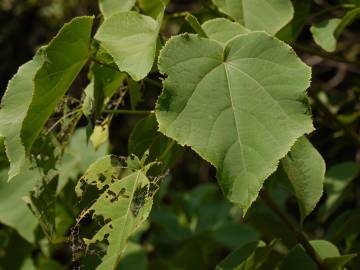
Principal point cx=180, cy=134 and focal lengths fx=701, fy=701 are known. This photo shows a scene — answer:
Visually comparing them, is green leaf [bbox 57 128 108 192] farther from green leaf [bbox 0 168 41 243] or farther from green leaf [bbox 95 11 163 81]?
green leaf [bbox 95 11 163 81]

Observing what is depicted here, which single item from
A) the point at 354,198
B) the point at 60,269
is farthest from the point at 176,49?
the point at 354,198

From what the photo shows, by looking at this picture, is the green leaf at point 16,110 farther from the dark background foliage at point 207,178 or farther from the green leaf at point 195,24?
the green leaf at point 195,24

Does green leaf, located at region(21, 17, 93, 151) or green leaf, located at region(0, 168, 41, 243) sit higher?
green leaf, located at region(21, 17, 93, 151)

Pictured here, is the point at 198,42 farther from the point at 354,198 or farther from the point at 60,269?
the point at 354,198

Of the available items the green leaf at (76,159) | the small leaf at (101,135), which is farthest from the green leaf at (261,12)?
the green leaf at (76,159)

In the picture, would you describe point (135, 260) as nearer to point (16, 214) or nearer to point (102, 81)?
point (16, 214)

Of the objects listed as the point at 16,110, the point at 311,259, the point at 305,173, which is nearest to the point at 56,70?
the point at 16,110

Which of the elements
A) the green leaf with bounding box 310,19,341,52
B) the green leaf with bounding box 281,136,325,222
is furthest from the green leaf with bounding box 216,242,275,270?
the green leaf with bounding box 310,19,341,52
